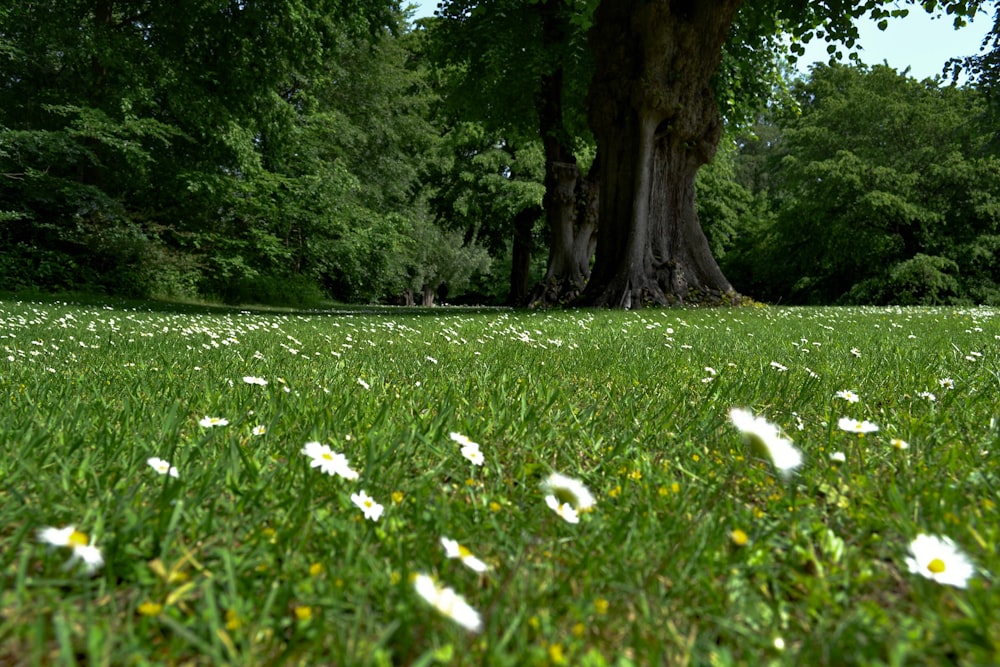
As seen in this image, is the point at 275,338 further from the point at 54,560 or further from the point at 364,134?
the point at 364,134

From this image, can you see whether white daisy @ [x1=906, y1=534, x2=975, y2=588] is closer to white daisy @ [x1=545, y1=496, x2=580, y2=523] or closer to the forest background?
white daisy @ [x1=545, y1=496, x2=580, y2=523]

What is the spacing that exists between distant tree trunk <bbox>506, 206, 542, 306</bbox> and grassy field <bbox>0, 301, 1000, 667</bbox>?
24.1 metres

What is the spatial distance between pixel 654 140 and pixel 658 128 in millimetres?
265

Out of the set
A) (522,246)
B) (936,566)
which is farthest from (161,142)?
(936,566)

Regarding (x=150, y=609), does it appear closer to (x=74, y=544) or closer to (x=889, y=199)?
(x=74, y=544)

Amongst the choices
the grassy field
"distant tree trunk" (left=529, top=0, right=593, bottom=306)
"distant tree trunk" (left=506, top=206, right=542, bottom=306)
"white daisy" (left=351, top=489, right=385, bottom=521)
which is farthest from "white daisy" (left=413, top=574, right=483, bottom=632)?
"distant tree trunk" (left=506, top=206, right=542, bottom=306)

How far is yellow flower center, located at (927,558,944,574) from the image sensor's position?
1.07 m

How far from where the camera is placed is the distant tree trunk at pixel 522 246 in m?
27.1

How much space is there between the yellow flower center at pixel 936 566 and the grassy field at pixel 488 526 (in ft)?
0.07

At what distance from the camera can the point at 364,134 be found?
100 ft

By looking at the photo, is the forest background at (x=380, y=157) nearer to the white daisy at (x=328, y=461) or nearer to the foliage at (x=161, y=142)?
the foliage at (x=161, y=142)

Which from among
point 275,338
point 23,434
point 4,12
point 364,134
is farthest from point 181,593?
point 364,134

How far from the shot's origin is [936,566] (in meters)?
1.08

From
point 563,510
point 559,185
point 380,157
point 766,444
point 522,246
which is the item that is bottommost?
point 522,246
